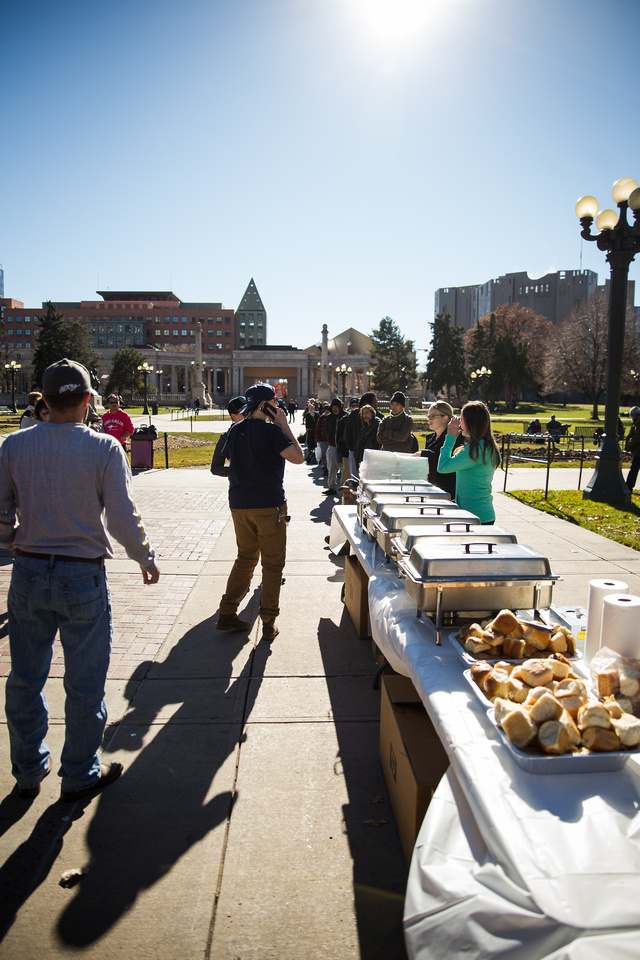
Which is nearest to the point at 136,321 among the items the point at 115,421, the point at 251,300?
the point at 251,300

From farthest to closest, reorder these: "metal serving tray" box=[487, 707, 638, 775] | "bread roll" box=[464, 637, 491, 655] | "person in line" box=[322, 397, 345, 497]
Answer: "person in line" box=[322, 397, 345, 497]
"bread roll" box=[464, 637, 491, 655]
"metal serving tray" box=[487, 707, 638, 775]

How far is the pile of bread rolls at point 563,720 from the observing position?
1.93 meters

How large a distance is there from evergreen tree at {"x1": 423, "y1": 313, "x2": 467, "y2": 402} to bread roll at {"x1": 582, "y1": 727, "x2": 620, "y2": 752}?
3034 inches

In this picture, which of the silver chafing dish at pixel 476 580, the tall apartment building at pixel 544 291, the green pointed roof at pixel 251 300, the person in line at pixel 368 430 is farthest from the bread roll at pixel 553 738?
the green pointed roof at pixel 251 300

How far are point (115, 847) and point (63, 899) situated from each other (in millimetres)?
309

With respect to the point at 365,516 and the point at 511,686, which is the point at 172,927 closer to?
the point at 511,686

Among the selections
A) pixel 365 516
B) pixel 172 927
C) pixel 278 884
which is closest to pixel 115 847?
pixel 172 927

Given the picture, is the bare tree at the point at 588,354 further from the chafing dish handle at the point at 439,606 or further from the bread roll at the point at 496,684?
the bread roll at the point at 496,684

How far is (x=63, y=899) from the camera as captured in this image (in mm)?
2422

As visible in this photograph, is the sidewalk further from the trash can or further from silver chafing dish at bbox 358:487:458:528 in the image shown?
the trash can

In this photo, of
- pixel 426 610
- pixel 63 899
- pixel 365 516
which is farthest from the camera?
pixel 365 516

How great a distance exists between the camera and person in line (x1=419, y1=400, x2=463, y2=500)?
625cm

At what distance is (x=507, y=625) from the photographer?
2.64 m

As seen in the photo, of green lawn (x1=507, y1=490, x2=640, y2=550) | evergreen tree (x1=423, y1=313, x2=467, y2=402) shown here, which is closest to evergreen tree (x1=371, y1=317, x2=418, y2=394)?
evergreen tree (x1=423, y1=313, x2=467, y2=402)
